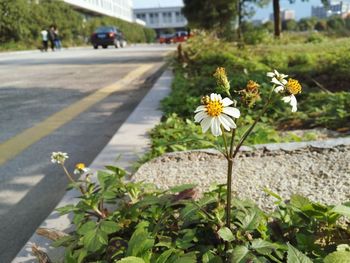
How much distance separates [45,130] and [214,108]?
12.3 ft

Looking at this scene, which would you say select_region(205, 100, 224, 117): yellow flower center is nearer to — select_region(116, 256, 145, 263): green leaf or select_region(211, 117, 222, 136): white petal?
select_region(211, 117, 222, 136): white petal

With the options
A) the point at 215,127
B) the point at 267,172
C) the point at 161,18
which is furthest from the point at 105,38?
the point at 161,18

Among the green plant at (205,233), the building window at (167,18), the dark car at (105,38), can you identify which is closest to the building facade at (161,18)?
the building window at (167,18)

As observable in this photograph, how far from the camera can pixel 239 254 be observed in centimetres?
131

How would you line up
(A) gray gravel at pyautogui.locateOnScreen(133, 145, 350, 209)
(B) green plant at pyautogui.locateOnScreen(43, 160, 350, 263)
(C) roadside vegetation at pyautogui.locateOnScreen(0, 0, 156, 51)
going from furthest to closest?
(C) roadside vegetation at pyautogui.locateOnScreen(0, 0, 156, 51) → (A) gray gravel at pyautogui.locateOnScreen(133, 145, 350, 209) → (B) green plant at pyautogui.locateOnScreen(43, 160, 350, 263)

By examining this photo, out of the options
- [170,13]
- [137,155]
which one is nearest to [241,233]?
[137,155]

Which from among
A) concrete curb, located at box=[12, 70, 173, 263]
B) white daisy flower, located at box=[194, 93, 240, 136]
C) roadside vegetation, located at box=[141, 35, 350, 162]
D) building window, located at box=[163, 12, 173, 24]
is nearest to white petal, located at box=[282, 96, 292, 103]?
white daisy flower, located at box=[194, 93, 240, 136]

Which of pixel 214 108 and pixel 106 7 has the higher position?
pixel 106 7

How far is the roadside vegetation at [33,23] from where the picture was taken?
2847 centimetres

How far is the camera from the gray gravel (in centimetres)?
213

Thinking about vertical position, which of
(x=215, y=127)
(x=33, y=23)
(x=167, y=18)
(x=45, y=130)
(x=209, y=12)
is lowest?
(x=45, y=130)

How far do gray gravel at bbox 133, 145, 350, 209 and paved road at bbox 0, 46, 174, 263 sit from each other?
782 millimetres

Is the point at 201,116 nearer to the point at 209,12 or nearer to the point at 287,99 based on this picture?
the point at 287,99

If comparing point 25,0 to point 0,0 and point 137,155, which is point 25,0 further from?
point 137,155
